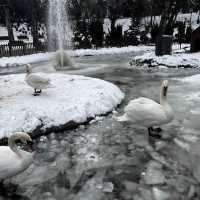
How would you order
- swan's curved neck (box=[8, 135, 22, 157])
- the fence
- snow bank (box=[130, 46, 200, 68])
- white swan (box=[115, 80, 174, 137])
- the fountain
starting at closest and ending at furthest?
swan's curved neck (box=[8, 135, 22, 157]), white swan (box=[115, 80, 174, 137]), snow bank (box=[130, 46, 200, 68]), the fountain, the fence

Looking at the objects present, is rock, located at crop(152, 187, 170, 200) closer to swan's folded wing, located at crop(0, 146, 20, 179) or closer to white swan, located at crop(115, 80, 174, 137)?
white swan, located at crop(115, 80, 174, 137)

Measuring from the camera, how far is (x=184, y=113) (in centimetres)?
709

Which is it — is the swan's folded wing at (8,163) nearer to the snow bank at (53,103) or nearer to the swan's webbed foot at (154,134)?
the snow bank at (53,103)

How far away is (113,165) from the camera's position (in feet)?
15.9

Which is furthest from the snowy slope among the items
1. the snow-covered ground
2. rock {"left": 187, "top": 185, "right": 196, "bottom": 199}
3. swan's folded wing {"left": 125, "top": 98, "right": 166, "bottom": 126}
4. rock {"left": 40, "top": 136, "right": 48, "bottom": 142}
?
the snow-covered ground

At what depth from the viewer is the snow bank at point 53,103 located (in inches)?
240

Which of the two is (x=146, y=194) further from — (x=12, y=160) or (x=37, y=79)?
(x=37, y=79)

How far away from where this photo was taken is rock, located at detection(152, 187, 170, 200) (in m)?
3.98

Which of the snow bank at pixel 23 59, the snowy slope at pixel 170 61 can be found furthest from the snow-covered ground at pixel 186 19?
the snowy slope at pixel 170 61

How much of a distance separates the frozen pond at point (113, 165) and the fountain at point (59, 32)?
8.73 meters

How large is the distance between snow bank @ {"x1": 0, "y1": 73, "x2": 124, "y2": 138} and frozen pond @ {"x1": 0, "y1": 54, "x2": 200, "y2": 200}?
34cm

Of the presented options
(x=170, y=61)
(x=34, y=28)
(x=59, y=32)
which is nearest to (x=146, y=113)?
(x=170, y=61)

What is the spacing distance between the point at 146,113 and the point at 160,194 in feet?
5.60

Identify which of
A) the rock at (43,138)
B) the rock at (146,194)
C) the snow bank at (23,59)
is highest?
the snow bank at (23,59)
